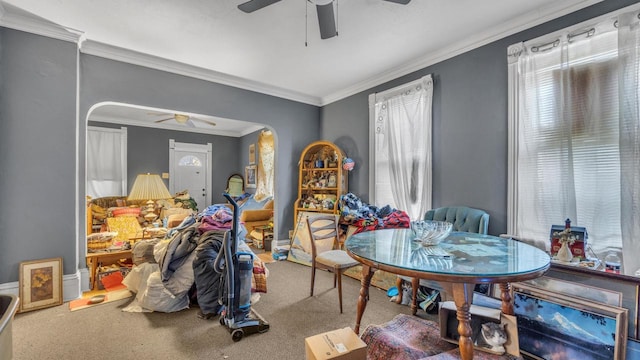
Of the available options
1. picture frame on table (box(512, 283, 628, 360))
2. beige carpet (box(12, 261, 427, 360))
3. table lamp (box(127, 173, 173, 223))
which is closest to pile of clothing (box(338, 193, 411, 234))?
beige carpet (box(12, 261, 427, 360))

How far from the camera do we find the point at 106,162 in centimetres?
591

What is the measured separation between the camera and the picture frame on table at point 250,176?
7.12 metres

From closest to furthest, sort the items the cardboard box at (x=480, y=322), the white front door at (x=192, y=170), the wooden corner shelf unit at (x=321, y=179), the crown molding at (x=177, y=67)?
the cardboard box at (x=480, y=322) < the crown molding at (x=177, y=67) < the wooden corner shelf unit at (x=321, y=179) < the white front door at (x=192, y=170)

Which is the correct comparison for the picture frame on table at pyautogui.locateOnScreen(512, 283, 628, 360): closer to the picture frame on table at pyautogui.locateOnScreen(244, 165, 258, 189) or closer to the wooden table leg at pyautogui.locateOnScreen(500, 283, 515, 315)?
the wooden table leg at pyautogui.locateOnScreen(500, 283, 515, 315)

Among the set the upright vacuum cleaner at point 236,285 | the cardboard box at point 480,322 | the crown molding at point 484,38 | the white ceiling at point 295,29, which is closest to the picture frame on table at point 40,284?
the upright vacuum cleaner at point 236,285

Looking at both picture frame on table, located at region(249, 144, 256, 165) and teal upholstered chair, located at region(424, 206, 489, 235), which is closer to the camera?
teal upholstered chair, located at region(424, 206, 489, 235)

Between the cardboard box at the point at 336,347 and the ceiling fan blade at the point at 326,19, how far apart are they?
6.85 ft

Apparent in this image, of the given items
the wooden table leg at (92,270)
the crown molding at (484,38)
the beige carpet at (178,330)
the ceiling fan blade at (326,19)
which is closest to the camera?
the beige carpet at (178,330)

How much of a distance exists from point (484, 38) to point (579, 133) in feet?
4.06

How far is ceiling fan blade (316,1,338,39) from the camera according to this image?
197 cm

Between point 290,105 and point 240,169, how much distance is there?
3887mm

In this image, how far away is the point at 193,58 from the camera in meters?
3.24

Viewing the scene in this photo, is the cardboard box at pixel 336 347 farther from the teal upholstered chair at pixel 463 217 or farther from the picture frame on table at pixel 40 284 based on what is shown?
the picture frame on table at pixel 40 284

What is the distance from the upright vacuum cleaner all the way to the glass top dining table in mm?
848
